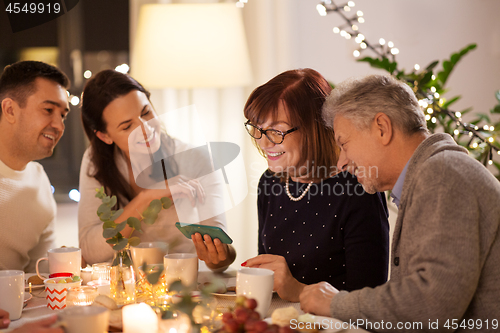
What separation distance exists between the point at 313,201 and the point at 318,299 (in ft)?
1.67

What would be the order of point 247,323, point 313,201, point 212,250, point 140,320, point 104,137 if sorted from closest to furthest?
point 247,323
point 140,320
point 212,250
point 313,201
point 104,137

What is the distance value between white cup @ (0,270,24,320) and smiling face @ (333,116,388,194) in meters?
0.84

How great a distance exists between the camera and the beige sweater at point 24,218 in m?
1.68

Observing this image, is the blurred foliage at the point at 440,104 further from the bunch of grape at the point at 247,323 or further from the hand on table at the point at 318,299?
the bunch of grape at the point at 247,323

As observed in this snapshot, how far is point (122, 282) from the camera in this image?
106 cm

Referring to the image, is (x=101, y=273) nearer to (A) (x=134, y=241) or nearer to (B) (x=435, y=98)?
(A) (x=134, y=241)

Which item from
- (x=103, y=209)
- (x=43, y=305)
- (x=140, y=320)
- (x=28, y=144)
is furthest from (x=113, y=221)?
(x=28, y=144)

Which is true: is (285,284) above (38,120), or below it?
below

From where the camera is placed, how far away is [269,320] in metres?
0.87

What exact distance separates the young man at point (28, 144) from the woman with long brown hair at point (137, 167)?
5.8 inches

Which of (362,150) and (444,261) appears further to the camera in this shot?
(362,150)

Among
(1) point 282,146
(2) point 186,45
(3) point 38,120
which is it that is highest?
(2) point 186,45

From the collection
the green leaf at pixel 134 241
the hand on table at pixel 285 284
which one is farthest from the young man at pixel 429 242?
the green leaf at pixel 134 241

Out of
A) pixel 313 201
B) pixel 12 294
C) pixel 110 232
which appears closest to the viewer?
pixel 12 294
